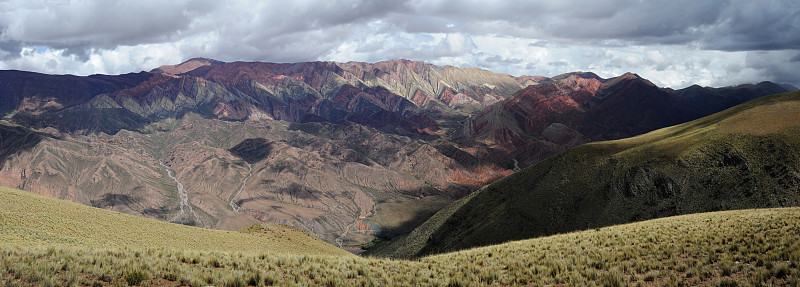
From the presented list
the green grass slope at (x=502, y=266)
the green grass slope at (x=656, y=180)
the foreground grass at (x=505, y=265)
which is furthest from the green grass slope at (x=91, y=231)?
the green grass slope at (x=656, y=180)

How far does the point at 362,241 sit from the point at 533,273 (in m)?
168

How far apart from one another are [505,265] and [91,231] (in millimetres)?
38534

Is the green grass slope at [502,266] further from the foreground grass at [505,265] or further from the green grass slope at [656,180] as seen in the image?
the green grass slope at [656,180]

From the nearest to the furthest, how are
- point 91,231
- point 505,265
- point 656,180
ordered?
1. point 505,265
2. point 91,231
3. point 656,180

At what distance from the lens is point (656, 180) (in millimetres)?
68625

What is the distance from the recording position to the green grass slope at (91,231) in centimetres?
3312

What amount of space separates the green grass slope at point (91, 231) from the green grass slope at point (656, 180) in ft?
128

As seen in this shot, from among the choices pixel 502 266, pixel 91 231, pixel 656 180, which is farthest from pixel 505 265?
pixel 656 180

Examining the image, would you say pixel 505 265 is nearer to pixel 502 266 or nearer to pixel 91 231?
pixel 502 266

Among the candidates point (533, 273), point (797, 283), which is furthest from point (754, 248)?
point (533, 273)

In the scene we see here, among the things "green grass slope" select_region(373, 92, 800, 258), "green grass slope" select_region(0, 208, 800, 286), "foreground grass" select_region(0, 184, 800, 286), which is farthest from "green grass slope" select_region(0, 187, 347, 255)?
"green grass slope" select_region(373, 92, 800, 258)

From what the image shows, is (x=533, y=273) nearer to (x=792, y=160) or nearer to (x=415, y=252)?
(x=792, y=160)

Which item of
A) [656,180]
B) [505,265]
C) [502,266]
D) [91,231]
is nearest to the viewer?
[502,266]

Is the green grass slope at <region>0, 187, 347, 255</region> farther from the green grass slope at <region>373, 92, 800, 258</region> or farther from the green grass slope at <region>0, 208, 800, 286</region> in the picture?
the green grass slope at <region>373, 92, 800, 258</region>
